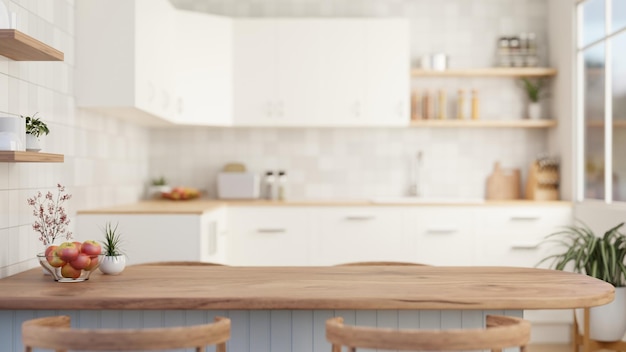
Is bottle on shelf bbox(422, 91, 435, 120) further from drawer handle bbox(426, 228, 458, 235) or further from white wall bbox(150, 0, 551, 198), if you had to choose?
drawer handle bbox(426, 228, 458, 235)

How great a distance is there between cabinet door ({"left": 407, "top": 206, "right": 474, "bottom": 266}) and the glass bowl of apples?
132 inches

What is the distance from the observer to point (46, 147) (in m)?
3.63

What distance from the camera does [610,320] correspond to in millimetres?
4305

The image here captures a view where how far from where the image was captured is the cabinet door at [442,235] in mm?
5566

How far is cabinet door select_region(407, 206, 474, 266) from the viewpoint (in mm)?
5566

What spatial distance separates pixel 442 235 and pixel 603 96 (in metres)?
1.49

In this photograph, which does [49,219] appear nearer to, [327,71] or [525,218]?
[327,71]

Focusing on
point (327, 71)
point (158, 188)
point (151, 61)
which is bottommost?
point (158, 188)

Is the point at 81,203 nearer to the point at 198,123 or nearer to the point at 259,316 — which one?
the point at 198,123

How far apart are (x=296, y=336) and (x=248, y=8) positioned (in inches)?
168

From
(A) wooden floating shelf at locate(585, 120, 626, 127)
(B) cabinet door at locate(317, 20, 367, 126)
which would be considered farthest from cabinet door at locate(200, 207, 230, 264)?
(A) wooden floating shelf at locate(585, 120, 626, 127)

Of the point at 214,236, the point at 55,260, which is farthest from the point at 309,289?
the point at 214,236

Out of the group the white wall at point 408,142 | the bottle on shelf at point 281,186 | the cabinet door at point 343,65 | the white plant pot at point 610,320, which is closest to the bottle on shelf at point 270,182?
the bottle on shelf at point 281,186

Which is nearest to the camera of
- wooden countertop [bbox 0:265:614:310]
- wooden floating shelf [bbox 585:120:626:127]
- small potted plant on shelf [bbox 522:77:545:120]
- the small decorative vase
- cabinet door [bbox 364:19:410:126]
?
wooden countertop [bbox 0:265:614:310]
